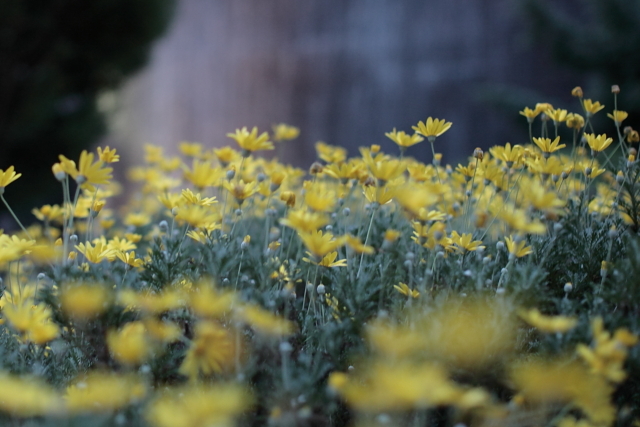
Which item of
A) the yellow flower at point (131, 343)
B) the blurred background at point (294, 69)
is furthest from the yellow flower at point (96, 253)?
the blurred background at point (294, 69)

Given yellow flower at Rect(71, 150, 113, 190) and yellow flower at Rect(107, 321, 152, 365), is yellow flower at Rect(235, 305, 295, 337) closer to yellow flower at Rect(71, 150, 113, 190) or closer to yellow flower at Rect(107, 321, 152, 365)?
yellow flower at Rect(107, 321, 152, 365)

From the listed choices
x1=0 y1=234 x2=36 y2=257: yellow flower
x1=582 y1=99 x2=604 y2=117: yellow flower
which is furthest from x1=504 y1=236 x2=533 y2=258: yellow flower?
x1=0 y1=234 x2=36 y2=257: yellow flower

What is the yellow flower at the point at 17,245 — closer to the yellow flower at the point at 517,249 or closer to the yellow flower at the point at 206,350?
the yellow flower at the point at 206,350

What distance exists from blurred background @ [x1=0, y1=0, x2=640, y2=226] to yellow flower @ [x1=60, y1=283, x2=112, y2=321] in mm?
3849

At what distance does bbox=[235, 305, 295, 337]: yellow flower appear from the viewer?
0.87 m

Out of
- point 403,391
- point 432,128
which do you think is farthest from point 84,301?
point 432,128

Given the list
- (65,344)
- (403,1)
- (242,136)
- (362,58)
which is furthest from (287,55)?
(65,344)

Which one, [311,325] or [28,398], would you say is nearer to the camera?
[28,398]

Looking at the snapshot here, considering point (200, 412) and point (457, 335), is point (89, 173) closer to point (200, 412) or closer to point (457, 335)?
point (200, 412)

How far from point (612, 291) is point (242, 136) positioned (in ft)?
3.24

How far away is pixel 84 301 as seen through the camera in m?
0.91

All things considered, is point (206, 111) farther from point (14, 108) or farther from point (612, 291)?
point (612, 291)

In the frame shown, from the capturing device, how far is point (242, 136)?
148cm

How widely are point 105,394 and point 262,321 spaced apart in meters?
0.26
